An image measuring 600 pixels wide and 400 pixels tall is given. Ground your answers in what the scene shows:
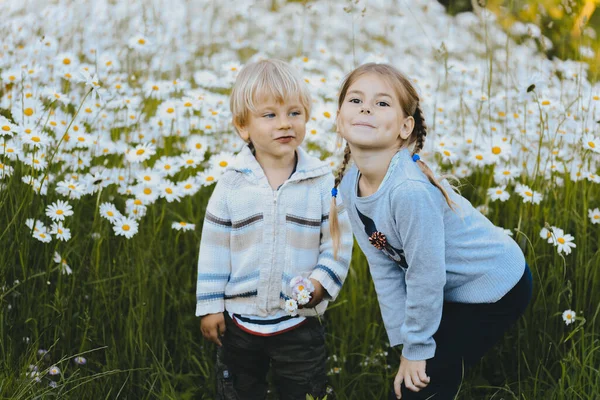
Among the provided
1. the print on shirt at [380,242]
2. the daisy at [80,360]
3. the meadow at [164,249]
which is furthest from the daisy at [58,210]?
the print on shirt at [380,242]

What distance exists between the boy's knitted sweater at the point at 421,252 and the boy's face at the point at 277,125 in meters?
0.18

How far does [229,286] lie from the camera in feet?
6.30

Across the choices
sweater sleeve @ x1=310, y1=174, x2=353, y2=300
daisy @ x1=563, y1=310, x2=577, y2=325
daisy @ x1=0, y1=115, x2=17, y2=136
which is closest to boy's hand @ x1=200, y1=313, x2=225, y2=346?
sweater sleeve @ x1=310, y1=174, x2=353, y2=300

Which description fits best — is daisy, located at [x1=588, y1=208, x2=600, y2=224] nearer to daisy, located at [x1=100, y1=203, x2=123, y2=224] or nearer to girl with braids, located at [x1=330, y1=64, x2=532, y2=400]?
girl with braids, located at [x1=330, y1=64, x2=532, y2=400]

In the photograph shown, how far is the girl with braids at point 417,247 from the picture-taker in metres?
1.63

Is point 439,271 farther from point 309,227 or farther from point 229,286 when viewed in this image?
point 229,286

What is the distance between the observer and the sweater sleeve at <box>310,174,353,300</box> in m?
1.86

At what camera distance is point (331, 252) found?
1890 mm

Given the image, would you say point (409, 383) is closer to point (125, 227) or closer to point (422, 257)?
point (422, 257)

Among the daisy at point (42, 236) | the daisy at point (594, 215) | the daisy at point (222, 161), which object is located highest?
the daisy at point (222, 161)

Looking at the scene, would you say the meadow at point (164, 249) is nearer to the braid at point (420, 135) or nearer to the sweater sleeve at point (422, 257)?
the braid at point (420, 135)

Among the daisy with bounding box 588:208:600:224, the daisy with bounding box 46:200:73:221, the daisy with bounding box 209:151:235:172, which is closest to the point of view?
the daisy with bounding box 46:200:73:221

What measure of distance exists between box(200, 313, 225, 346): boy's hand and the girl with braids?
16.8 inches

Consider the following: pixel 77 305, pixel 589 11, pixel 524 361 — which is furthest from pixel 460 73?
pixel 77 305
